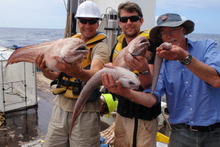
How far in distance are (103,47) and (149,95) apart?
1.06 m

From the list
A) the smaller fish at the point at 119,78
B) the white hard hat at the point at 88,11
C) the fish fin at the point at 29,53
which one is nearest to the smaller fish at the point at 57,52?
the fish fin at the point at 29,53

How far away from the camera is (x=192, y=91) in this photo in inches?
115

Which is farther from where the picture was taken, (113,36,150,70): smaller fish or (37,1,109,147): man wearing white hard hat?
(37,1,109,147): man wearing white hard hat

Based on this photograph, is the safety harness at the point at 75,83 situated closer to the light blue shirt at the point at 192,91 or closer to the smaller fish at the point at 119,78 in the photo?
the smaller fish at the point at 119,78

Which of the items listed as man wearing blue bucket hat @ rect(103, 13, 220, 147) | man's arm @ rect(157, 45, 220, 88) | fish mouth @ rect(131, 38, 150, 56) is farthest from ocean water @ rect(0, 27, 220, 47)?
man's arm @ rect(157, 45, 220, 88)

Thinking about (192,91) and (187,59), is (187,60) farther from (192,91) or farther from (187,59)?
(192,91)

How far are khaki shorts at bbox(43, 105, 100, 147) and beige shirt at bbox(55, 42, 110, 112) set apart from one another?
8 cm

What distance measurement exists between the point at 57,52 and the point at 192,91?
6.28 feet

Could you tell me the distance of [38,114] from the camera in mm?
8484

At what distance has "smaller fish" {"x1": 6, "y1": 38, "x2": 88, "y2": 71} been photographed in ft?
8.60

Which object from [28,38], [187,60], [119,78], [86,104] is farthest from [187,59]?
[28,38]

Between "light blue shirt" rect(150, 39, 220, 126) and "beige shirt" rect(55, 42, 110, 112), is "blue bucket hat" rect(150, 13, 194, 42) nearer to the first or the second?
"light blue shirt" rect(150, 39, 220, 126)

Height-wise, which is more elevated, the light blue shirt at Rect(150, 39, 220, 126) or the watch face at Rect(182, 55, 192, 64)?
the watch face at Rect(182, 55, 192, 64)

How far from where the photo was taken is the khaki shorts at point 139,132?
3.43 meters
